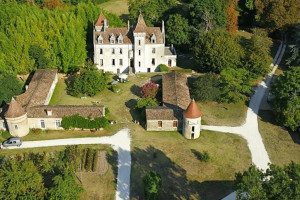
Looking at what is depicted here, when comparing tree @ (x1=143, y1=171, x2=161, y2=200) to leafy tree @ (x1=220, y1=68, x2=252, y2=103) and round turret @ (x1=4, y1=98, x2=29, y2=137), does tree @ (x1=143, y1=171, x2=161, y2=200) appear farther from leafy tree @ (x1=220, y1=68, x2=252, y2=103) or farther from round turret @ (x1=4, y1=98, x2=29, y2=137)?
leafy tree @ (x1=220, y1=68, x2=252, y2=103)

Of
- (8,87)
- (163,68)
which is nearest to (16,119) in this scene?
(8,87)

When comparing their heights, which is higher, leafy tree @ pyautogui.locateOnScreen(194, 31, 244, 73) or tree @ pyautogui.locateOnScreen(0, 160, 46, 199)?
leafy tree @ pyautogui.locateOnScreen(194, 31, 244, 73)

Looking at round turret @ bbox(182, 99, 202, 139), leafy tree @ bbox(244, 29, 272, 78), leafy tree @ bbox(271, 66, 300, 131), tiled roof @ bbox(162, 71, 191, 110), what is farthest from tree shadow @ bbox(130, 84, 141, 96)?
leafy tree @ bbox(271, 66, 300, 131)

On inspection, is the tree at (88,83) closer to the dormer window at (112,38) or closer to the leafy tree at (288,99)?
the dormer window at (112,38)

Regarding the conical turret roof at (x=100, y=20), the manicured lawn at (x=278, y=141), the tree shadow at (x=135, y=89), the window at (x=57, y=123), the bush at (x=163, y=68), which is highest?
the conical turret roof at (x=100, y=20)

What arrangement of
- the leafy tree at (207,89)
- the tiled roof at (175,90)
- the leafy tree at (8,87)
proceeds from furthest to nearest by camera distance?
the leafy tree at (207,89) < the leafy tree at (8,87) < the tiled roof at (175,90)

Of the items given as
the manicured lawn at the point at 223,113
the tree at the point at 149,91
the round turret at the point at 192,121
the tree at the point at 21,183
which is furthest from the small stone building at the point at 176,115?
the tree at the point at 21,183
